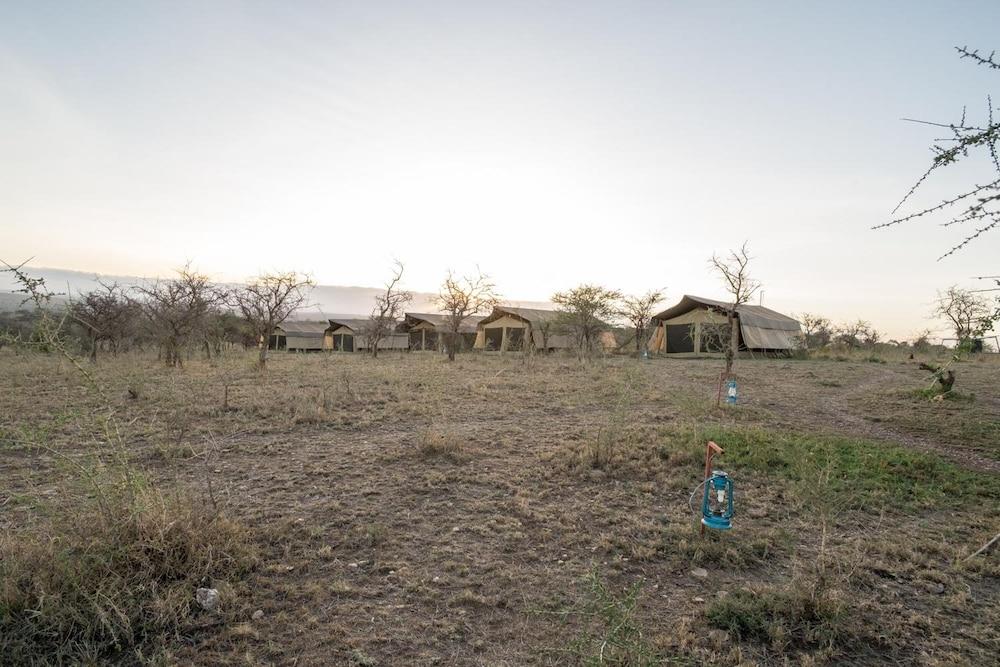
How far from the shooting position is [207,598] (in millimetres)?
3092

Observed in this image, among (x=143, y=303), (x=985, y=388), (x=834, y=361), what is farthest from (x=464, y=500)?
(x=834, y=361)

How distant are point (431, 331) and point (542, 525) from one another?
37.7 metres

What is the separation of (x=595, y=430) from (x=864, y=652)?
517 centimetres

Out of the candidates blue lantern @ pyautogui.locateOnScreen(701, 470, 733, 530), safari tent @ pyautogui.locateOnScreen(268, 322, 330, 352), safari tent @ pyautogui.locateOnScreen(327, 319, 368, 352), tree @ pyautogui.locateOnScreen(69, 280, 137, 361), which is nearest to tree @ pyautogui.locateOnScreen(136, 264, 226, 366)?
tree @ pyautogui.locateOnScreen(69, 280, 137, 361)

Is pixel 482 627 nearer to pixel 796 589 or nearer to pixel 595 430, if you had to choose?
pixel 796 589

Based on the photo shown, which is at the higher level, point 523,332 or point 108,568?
point 523,332

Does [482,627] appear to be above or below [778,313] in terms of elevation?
below

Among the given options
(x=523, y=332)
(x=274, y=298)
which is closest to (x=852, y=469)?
(x=274, y=298)

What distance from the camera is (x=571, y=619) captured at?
312cm

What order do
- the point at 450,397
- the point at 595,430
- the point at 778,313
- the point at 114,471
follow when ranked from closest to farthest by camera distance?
the point at 114,471 < the point at 595,430 < the point at 450,397 < the point at 778,313

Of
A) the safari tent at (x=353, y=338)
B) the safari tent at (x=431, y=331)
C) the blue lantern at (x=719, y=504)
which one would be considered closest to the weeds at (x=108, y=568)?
the blue lantern at (x=719, y=504)

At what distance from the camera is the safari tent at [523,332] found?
32.6 m

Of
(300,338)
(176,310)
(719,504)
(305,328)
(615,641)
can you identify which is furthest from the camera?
(305,328)

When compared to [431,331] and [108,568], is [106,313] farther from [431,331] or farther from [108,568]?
[431,331]
